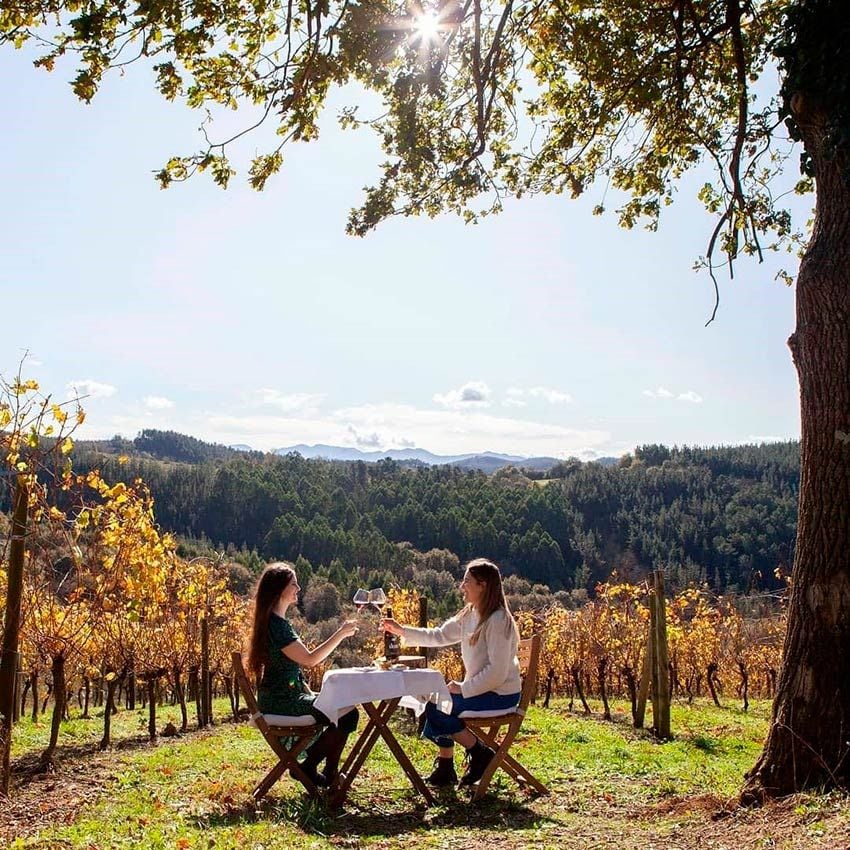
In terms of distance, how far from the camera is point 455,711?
17.2ft

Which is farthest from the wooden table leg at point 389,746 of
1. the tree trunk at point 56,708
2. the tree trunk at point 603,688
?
the tree trunk at point 603,688

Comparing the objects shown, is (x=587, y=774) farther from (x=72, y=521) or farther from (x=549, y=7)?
(x=549, y=7)

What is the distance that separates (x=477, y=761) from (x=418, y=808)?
0.55m

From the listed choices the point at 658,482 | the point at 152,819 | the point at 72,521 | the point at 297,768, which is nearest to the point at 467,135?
the point at 72,521

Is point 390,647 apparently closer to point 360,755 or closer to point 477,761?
point 360,755

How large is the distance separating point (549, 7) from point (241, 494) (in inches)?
4375

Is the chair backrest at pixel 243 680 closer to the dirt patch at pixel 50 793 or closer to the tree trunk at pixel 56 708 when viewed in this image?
the dirt patch at pixel 50 793

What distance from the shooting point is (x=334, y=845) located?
4.03 meters

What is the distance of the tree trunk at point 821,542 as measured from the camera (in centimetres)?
435

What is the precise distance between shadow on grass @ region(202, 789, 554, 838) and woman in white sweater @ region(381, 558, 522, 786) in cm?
22

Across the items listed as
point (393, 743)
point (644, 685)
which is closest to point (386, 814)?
point (393, 743)

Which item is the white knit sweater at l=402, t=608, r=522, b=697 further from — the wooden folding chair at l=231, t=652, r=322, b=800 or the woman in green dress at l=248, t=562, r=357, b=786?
the wooden folding chair at l=231, t=652, r=322, b=800

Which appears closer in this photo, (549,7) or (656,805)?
(656,805)

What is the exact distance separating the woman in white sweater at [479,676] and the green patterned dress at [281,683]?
0.66m
